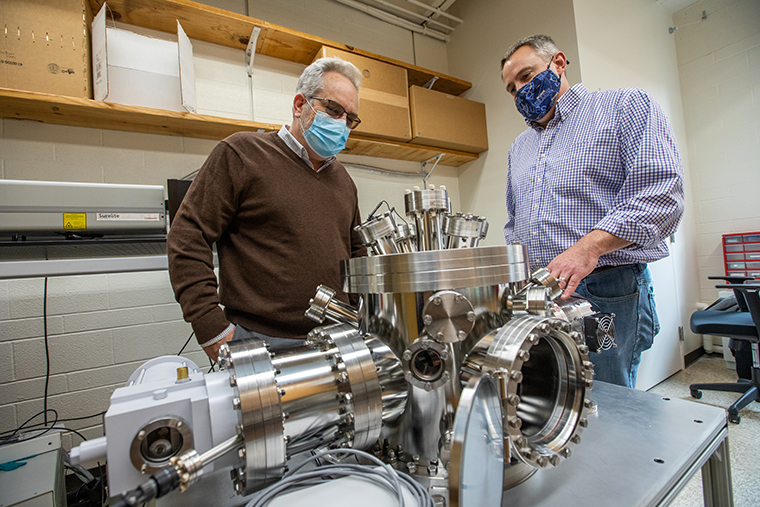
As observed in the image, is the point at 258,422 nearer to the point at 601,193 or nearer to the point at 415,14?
the point at 601,193

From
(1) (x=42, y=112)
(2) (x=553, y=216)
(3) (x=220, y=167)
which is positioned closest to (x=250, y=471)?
(3) (x=220, y=167)

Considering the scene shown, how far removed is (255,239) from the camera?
100 centimetres

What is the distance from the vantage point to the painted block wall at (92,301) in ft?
5.40

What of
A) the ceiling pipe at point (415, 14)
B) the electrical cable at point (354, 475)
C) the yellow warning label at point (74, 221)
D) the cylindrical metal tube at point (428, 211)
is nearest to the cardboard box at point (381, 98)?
the ceiling pipe at point (415, 14)

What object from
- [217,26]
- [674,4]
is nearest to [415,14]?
[217,26]

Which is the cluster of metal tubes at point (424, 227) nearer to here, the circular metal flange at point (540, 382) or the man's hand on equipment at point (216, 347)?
the circular metal flange at point (540, 382)

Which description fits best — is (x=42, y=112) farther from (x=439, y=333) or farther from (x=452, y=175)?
(x=452, y=175)

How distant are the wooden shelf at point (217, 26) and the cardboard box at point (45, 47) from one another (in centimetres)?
26

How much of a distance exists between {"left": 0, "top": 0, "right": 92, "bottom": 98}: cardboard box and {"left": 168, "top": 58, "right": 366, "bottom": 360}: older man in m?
1.11

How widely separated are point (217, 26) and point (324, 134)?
4.71 ft

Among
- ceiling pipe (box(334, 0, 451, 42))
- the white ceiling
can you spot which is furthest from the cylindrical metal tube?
the white ceiling

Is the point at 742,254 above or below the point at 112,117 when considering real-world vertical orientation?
below

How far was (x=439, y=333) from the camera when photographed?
46 centimetres

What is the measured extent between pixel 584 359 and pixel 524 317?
0.35 feet
